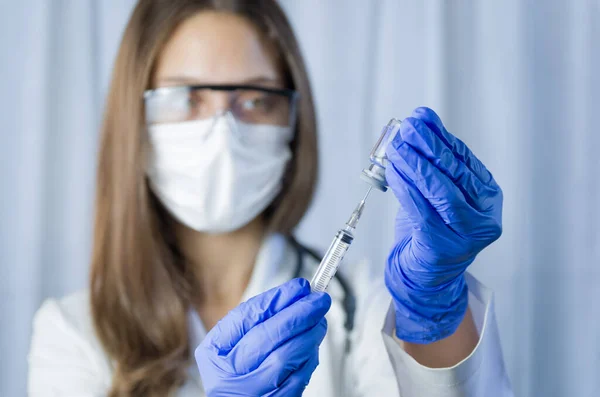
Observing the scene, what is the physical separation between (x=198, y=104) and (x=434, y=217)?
1.95ft

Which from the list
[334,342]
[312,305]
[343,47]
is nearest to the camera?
[312,305]

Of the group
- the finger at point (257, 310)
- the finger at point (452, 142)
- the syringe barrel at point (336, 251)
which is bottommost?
the finger at point (257, 310)

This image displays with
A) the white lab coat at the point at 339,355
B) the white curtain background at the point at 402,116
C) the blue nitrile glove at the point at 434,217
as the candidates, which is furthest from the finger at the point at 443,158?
the white curtain background at the point at 402,116

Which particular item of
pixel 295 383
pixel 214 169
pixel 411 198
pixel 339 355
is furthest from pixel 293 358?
pixel 214 169

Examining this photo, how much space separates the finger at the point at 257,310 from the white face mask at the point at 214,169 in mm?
400

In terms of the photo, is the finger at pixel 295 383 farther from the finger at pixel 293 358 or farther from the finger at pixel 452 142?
the finger at pixel 452 142

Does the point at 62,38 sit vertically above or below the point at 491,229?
above

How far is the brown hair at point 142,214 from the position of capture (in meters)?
1.16

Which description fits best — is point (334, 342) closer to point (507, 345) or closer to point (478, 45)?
point (507, 345)

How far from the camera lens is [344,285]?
1226 millimetres

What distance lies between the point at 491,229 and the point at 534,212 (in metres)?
0.62

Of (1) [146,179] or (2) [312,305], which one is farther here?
(1) [146,179]

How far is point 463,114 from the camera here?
1.41 m

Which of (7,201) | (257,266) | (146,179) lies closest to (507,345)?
(257,266)
